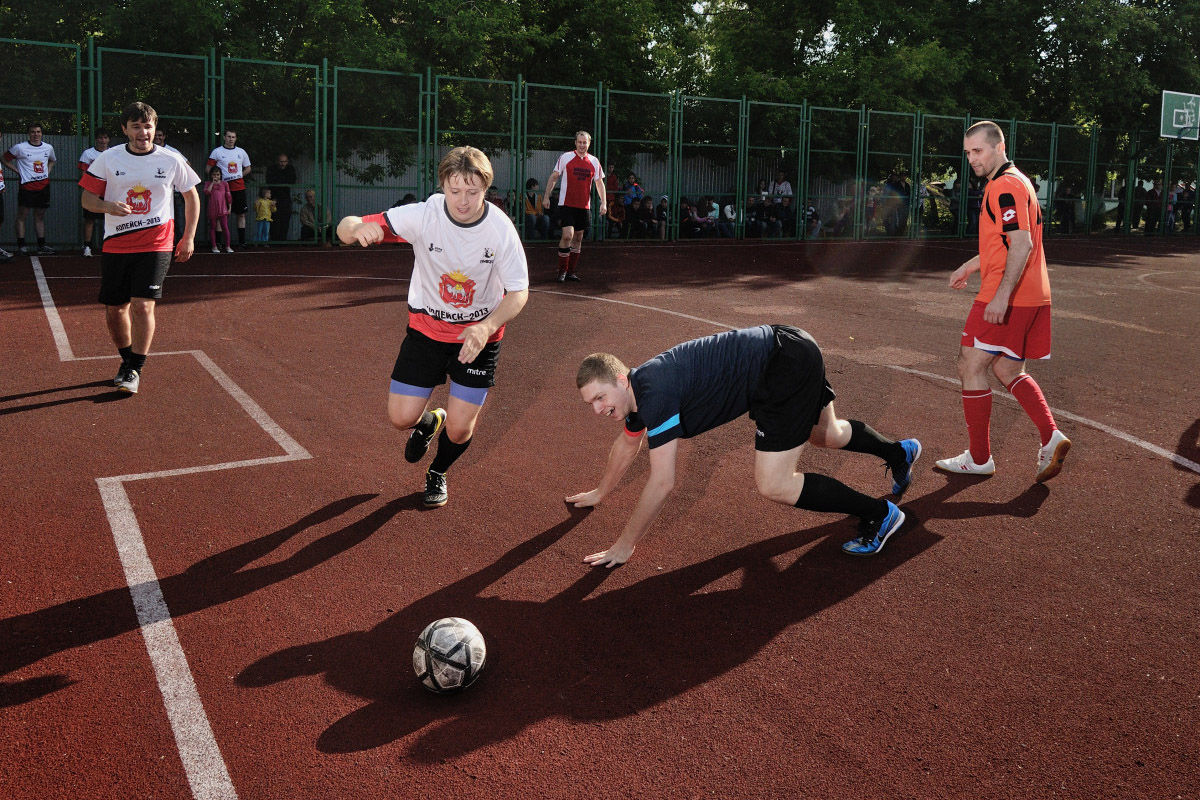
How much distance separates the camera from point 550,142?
2544 centimetres

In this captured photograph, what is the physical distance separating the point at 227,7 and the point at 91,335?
15159 millimetres

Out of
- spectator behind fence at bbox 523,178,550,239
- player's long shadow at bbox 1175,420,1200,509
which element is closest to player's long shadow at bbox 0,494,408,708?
player's long shadow at bbox 1175,420,1200,509

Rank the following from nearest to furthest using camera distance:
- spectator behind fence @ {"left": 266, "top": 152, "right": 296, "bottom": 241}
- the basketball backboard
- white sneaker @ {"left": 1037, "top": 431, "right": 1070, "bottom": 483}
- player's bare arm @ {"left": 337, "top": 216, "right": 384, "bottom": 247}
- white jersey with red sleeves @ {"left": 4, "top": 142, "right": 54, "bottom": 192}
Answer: player's bare arm @ {"left": 337, "top": 216, "right": 384, "bottom": 247} → white sneaker @ {"left": 1037, "top": 431, "right": 1070, "bottom": 483} → white jersey with red sleeves @ {"left": 4, "top": 142, "right": 54, "bottom": 192} → spectator behind fence @ {"left": 266, "top": 152, "right": 296, "bottom": 241} → the basketball backboard

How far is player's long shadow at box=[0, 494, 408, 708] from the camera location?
4238mm

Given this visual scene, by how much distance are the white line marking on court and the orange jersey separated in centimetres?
→ 464

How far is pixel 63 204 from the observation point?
65.4 ft

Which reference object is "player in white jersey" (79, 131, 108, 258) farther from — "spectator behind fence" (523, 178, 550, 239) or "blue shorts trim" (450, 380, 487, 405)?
"blue shorts trim" (450, 380, 487, 405)

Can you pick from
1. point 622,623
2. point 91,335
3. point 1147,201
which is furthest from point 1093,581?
point 1147,201

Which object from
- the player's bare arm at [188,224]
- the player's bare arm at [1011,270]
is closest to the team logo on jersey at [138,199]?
the player's bare arm at [188,224]

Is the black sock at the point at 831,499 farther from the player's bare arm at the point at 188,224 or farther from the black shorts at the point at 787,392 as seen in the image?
the player's bare arm at the point at 188,224

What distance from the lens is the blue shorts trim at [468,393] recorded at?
614 cm

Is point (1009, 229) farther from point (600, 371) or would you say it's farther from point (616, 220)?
point (616, 220)

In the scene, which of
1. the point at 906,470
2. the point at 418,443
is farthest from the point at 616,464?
the point at 906,470

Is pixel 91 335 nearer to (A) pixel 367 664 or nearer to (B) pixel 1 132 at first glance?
(A) pixel 367 664
